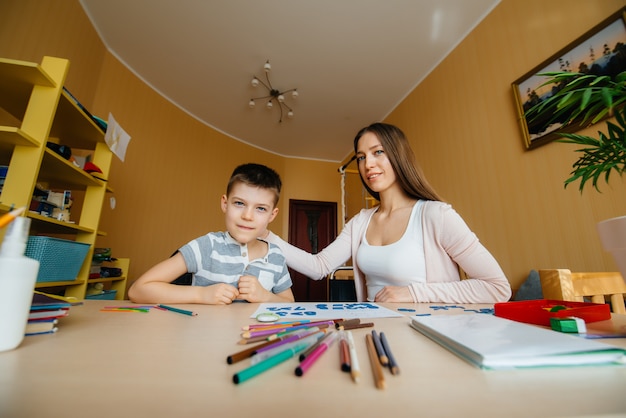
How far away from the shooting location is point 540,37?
5.30ft

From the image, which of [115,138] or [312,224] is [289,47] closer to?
[115,138]

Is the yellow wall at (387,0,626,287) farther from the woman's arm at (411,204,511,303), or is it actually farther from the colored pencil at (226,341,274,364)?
the colored pencil at (226,341,274,364)

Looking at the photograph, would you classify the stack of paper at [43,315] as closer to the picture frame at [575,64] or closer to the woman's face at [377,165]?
the woman's face at [377,165]

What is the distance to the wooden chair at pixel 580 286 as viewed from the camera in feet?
2.28

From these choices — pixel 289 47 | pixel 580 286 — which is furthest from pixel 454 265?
pixel 289 47

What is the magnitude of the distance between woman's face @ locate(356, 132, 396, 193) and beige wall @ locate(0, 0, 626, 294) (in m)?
1.06

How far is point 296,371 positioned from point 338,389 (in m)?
0.04

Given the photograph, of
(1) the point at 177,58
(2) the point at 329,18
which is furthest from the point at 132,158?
(2) the point at 329,18

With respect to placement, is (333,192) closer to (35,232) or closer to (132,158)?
(132,158)

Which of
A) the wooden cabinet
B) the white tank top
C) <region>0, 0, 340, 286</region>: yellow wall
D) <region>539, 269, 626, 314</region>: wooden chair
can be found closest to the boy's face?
the white tank top

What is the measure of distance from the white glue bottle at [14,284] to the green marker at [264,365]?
0.25m

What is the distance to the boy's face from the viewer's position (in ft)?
3.02

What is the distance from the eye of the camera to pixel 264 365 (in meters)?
0.24

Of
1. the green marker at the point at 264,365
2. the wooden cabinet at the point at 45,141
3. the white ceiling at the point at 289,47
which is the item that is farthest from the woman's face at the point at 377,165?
the white ceiling at the point at 289,47
